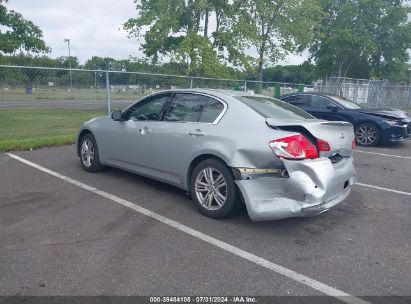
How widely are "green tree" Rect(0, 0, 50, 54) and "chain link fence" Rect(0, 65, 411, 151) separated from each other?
2134 mm

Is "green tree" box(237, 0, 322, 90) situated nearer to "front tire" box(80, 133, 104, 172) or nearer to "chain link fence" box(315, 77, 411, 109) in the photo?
"chain link fence" box(315, 77, 411, 109)

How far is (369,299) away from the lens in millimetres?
2676

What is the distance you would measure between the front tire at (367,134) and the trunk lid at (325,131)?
6156mm

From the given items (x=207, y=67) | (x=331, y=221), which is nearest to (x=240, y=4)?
(x=207, y=67)

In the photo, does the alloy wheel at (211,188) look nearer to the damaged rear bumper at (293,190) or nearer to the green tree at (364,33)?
the damaged rear bumper at (293,190)

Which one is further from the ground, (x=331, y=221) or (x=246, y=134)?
(x=246, y=134)

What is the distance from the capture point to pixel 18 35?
11.7 metres

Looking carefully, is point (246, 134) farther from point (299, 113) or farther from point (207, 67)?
point (207, 67)

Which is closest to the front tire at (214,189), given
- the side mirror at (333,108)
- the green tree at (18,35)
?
the side mirror at (333,108)

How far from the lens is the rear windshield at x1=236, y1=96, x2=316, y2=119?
167 inches

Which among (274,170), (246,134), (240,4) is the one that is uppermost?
(240,4)

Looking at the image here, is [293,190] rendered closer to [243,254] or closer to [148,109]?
[243,254]

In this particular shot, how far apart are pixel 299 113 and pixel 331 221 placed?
1.48m

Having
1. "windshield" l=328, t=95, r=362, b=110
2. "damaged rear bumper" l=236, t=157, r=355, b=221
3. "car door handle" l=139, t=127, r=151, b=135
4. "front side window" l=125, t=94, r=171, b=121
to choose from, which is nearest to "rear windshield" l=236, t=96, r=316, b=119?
"damaged rear bumper" l=236, t=157, r=355, b=221
